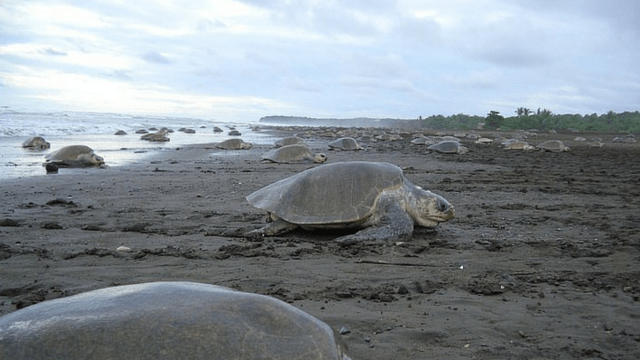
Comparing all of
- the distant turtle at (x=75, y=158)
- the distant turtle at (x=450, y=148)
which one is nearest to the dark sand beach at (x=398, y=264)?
the distant turtle at (x=75, y=158)

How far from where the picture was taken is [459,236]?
6.27m

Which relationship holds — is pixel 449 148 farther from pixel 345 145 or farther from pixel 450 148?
pixel 345 145

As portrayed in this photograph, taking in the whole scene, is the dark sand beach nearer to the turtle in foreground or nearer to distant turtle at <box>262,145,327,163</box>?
the turtle in foreground

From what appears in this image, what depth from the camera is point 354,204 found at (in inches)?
251

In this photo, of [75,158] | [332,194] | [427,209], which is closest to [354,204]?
[332,194]

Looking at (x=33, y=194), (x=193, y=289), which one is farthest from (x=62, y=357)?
(x=33, y=194)

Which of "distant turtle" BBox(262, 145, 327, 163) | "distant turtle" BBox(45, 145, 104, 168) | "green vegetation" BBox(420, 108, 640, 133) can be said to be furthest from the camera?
"green vegetation" BBox(420, 108, 640, 133)

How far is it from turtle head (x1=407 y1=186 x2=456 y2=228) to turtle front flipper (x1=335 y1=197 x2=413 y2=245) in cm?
15

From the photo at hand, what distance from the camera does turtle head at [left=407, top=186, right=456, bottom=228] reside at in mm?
6664

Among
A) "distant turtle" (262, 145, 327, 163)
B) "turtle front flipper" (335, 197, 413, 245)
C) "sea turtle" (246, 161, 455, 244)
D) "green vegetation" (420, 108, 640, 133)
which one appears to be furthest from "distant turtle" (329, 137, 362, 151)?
"green vegetation" (420, 108, 640, 133)

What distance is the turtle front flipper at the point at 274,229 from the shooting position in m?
6.27

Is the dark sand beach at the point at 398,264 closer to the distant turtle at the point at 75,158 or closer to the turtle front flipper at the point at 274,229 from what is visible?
the turtle front flipper at the point at 274,229

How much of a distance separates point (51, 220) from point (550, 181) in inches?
403

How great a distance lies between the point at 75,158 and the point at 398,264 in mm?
11755
